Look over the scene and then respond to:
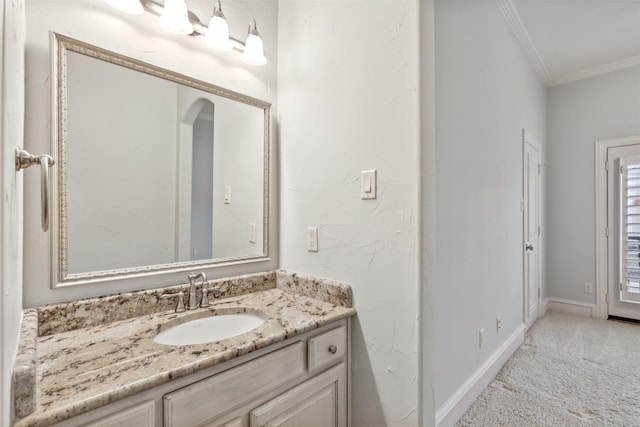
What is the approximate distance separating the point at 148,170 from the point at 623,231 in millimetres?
4394

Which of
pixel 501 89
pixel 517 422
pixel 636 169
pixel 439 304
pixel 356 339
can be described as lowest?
pixel 517 422

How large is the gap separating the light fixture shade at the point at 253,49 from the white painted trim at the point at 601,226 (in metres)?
3.83

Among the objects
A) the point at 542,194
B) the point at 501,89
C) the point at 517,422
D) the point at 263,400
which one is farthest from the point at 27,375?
the point at 542,194

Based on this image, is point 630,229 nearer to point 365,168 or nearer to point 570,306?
point 570,306

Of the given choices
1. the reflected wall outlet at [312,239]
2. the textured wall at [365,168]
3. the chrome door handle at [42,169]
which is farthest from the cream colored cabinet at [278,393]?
the chrome door handle at [42,169]

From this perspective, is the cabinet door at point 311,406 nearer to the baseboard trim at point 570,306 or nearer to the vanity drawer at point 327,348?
the vanity drawer at point 327,348

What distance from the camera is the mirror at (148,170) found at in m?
1.12

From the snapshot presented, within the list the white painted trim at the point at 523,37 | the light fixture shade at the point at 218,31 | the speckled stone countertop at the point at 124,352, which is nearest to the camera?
the speckled stone countertop at the point at 124,352

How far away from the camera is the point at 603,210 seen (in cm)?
335

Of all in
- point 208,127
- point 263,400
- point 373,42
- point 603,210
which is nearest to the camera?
point 263,400

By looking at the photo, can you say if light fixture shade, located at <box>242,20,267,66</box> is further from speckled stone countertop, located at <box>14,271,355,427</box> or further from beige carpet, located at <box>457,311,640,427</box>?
beige carpet, located at <box>457,311,640,427</box>

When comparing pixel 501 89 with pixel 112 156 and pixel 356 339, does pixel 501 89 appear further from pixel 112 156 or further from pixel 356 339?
pixel 112 156

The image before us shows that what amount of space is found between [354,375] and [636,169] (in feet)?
12.3

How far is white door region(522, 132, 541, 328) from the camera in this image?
2.85 meters
